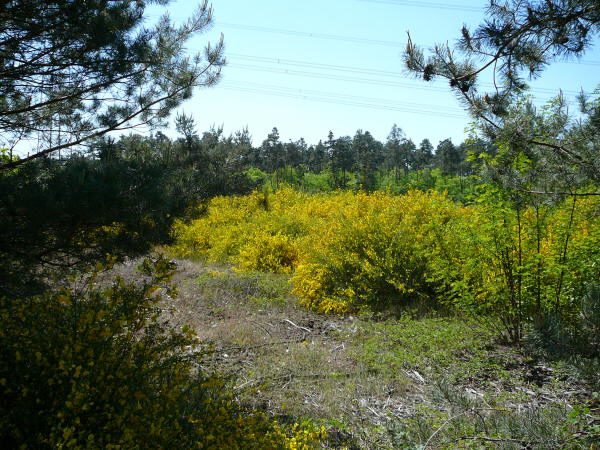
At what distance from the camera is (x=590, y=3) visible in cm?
276

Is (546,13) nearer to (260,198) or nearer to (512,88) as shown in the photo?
(512,88)

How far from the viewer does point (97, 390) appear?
2.37 meters

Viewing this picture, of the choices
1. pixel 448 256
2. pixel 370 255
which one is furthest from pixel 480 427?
pixel 370 255

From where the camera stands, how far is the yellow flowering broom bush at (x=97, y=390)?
7.16ft

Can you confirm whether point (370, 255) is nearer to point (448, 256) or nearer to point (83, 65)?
point (448, 256)

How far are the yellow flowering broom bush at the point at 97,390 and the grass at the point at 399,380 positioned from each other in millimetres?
546

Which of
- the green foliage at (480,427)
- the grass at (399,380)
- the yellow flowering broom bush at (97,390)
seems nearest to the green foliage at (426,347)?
the grass at (399,380)

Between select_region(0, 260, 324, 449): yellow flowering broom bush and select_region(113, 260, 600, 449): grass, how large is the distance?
0.55m

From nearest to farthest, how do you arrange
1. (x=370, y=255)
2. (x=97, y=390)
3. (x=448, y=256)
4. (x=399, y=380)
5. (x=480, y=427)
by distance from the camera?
(x=97, y=390) < (x=480, y=427) < (x=399, y=380) < (x=448, y=256) < (x=370, y=255)

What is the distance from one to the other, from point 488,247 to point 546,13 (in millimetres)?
2537

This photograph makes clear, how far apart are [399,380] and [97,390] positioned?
2670 mm

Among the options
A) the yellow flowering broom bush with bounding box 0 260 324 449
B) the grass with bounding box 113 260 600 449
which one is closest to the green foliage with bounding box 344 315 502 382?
the grass with bounding box 113 260 600 449

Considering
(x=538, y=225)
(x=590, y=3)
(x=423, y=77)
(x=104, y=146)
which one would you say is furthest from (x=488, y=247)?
(x=104, y=146)

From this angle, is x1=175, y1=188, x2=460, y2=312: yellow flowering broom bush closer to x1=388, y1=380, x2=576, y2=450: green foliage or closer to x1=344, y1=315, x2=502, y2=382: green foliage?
x1=344, y1=315, x2=502, y2=382: green foliage
